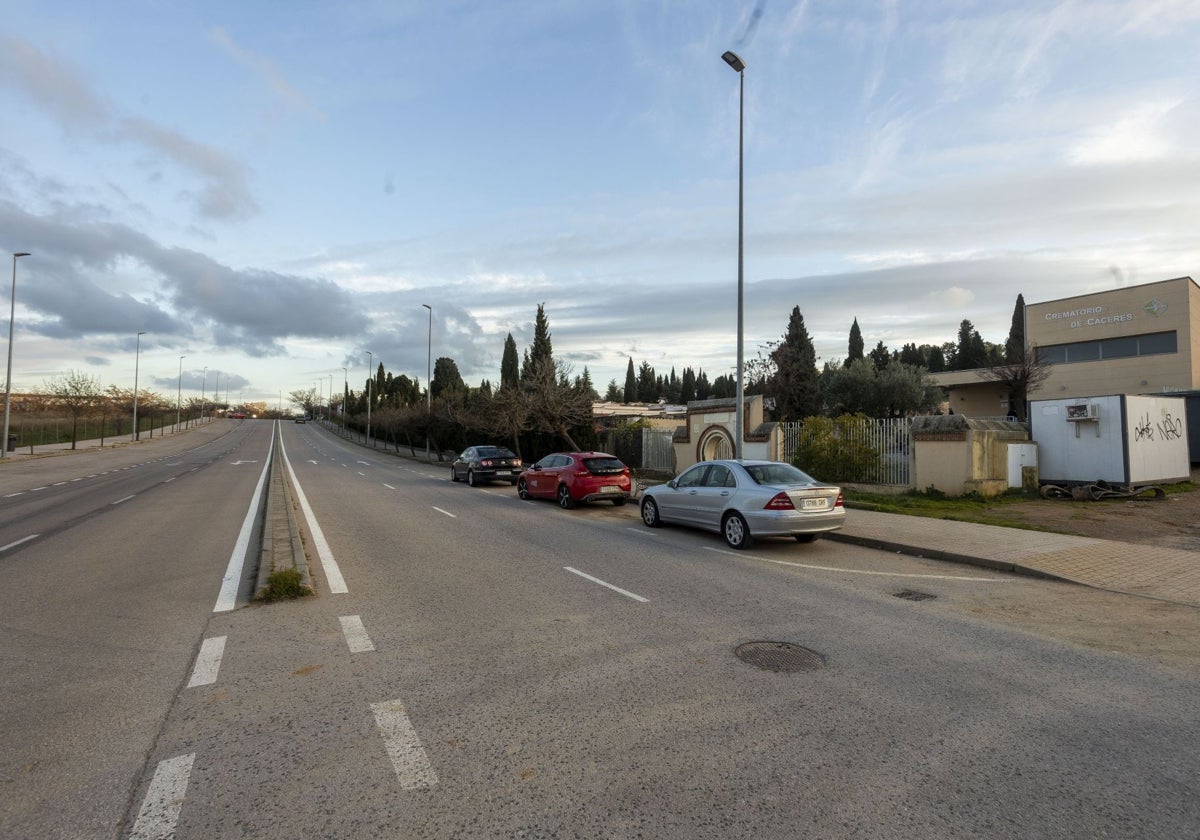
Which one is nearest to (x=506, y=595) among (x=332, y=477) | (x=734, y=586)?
(x=734, y=586)

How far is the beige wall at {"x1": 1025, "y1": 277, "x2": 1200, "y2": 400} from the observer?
34781mm

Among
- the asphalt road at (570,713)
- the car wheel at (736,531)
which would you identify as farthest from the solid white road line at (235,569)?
the car wheel at (736,531)

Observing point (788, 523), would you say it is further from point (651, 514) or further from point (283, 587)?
point (283, 587)

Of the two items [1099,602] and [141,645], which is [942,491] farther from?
[141,645]

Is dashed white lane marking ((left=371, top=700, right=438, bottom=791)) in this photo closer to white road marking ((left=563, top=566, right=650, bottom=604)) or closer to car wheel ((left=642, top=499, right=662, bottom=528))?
white road marking ((left=563, top=566, right=650, bottom=604))

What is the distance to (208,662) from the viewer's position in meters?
5.20

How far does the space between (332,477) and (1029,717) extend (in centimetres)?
2729

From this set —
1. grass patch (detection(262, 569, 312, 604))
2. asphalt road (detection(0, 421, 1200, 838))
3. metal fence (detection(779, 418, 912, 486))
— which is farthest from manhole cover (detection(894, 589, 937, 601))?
metal fence (detection(779, 418, 912, 486))

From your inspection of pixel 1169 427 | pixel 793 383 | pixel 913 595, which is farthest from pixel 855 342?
pixel 913 595

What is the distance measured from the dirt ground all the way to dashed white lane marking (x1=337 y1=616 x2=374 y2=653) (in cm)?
1164

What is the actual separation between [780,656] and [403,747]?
3037mm

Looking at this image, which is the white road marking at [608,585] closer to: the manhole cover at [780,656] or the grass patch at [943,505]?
the manhole cover at [780,656]

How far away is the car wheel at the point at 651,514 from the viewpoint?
13230 millimetres

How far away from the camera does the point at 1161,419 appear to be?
17609 mm
